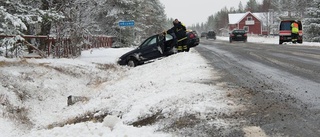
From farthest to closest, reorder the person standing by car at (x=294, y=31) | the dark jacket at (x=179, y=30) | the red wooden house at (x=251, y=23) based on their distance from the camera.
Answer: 1. the red wooden house at (x=251, y=23)
2. the person standing by car at (x=294, y=31)
3. the dark jacket at (x=179, y=30)

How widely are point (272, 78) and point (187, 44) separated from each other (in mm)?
7658

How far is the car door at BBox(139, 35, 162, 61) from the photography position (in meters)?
15.5

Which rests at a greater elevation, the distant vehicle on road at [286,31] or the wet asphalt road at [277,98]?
the distant vehicle on road at [286,31]

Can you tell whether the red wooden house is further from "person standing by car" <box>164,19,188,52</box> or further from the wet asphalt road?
the wet asphalt road

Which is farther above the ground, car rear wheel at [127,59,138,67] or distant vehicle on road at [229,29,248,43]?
distant vehicle on road at [229,29,248,43]

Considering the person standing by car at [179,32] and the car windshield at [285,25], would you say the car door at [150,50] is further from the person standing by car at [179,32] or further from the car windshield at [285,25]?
the car windshield at [285,25]

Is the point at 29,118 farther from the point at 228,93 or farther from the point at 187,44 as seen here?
the point at 187,44

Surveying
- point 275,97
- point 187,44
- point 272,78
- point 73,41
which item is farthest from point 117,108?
point 73,41

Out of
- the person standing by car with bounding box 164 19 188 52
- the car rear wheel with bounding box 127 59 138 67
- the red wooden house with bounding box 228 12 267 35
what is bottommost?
the car rear wheel with bounding box 127 59 138 67

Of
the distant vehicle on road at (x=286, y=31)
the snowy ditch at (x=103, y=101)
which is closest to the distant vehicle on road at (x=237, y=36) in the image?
the distant vehicle on road at (x=286, y=31)

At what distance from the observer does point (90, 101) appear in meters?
8.54

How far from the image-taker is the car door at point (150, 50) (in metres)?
15.5

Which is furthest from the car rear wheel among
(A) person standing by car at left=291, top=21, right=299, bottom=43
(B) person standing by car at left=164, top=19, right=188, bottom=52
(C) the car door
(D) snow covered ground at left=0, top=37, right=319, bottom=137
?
(A) person standing by car at left=291, top=21, right=299, bottom=43

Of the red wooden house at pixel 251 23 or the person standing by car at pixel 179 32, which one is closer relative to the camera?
the person standing by car at pixel 179 32
